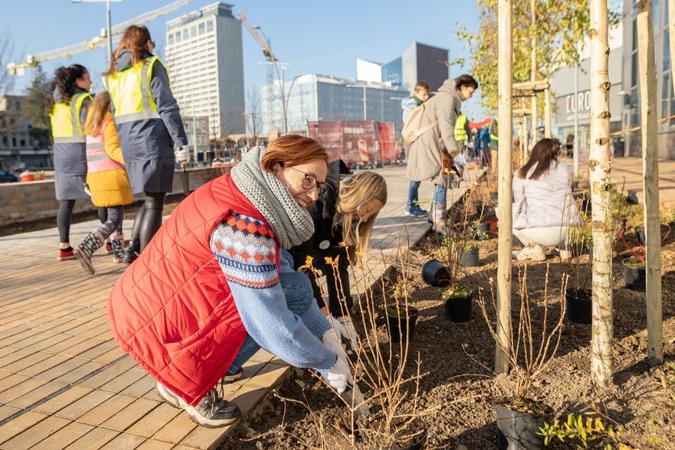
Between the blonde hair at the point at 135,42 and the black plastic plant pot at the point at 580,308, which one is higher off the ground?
the blonde hair at the point at 135,42

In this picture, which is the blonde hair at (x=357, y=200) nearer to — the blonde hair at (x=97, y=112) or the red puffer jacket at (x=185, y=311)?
the red puffer jacket at (x=185, y=311)

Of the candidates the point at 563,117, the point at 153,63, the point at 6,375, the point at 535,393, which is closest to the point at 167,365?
the point at 6,375

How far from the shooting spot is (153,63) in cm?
438

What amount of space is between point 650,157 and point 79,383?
2826 millimetres

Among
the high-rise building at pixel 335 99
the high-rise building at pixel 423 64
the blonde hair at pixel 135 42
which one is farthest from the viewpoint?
the high-rise building at pixel 423 64

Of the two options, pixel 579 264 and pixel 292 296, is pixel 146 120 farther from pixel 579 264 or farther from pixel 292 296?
pixel 579 264

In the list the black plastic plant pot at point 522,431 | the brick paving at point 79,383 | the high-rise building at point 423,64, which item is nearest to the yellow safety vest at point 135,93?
the brick paving at point 79,383

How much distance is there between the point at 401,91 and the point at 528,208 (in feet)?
595

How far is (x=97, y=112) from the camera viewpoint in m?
4.90

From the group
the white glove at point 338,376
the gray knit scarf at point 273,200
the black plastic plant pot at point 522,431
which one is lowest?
the black plastic plant pot at point 522,431

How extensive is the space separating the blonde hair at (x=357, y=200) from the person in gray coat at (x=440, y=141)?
10.2ft

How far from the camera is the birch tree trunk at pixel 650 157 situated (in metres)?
2.60

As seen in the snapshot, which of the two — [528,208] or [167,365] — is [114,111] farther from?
[528,208]

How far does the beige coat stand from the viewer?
6.11 metres
